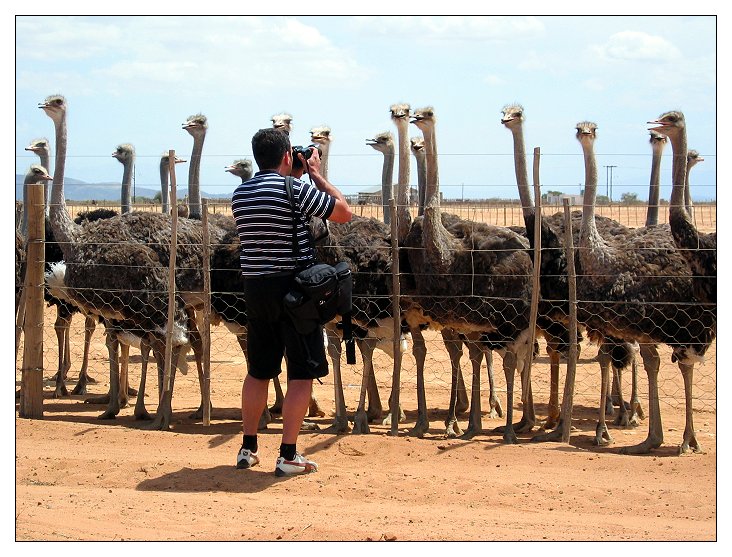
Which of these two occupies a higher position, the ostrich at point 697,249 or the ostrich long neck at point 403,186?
the ostrich long neck at point 403,186

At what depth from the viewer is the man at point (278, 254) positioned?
6492 mm

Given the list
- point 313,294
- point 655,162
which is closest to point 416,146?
point 655,162

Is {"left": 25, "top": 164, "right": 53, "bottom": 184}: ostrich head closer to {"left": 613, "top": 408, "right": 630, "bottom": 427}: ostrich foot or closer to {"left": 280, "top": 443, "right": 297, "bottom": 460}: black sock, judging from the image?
{"left": 280, "top": 443, "right": 297, "bottom": 460}: black sock

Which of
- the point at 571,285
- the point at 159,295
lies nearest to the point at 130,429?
the point at 159,295

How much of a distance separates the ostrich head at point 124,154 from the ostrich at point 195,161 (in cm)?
137

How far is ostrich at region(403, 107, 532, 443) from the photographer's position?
886 centimetres

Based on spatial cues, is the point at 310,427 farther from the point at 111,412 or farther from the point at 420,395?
the point at 111,412

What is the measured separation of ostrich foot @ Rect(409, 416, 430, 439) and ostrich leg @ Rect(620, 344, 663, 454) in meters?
1.61

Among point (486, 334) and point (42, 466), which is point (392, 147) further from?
point (42, 466)

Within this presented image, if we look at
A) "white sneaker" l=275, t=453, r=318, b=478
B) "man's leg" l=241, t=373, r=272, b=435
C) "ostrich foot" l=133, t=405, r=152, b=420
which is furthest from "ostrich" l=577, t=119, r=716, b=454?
"ostrich foot" l=133, t=405, r=152, b=420

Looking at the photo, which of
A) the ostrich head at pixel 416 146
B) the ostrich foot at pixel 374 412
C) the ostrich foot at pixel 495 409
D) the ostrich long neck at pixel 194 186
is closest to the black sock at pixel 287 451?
the ostrich foot at pixel 374 412

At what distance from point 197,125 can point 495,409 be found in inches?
191

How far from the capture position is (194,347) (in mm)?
10586

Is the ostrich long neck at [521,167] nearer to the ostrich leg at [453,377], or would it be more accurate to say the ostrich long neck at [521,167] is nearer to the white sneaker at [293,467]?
the ostrich leg at [453,377]
